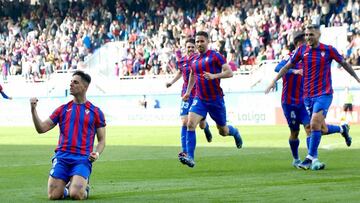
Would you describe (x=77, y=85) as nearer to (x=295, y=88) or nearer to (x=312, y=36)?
(x=312, y=36)

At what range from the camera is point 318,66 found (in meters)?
15.6

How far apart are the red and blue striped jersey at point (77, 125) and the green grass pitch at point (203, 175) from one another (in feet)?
2.00

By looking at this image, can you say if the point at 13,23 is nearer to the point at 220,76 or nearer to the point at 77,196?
the point at 220,76

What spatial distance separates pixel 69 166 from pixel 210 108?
5808mm

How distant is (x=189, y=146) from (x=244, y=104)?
2579 centimetres

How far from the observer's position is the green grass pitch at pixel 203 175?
37.3 feet

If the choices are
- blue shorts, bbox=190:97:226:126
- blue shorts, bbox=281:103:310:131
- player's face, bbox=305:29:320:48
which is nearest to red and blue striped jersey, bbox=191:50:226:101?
blue shorts, bbox=190:97:226:126

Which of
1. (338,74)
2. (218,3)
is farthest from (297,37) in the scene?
(218,3)

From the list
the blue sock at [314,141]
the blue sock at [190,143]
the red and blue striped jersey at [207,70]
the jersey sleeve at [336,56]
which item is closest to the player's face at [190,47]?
the red and blue striped jersey at [207,70]

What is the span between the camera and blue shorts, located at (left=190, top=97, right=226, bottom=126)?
1680 cm

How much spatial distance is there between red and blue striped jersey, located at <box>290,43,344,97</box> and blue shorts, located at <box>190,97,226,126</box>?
5.94ft

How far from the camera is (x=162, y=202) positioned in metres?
10.8

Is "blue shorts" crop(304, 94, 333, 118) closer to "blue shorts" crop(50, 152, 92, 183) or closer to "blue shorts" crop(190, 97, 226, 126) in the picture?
"blue shorts" crop(190, 97, 226, 126)

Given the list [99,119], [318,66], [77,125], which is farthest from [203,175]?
[77,125]
